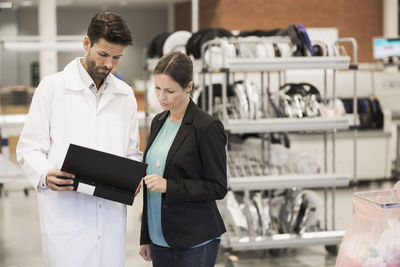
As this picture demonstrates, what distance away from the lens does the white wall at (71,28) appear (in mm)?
20266

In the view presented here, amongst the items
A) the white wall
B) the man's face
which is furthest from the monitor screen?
the white wall

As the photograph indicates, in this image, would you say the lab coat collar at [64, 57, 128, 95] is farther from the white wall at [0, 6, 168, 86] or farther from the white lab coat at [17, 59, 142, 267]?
the white wall at [0, 6, 168, 86]

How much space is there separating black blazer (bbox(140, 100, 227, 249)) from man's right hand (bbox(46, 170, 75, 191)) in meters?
0.37

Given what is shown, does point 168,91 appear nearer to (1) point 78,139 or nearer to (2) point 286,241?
(1) point 78,139

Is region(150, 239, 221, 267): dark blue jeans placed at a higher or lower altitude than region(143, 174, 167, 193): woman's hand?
lower

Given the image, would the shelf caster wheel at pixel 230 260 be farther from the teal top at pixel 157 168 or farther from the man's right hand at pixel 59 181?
the man's right hand at pixel 59 181

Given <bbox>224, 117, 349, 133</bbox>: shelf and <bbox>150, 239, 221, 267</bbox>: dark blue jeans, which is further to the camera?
<bbox>224, 117, 349, 133</bbox>: shelf

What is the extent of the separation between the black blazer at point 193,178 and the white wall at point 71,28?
18141 millimetres

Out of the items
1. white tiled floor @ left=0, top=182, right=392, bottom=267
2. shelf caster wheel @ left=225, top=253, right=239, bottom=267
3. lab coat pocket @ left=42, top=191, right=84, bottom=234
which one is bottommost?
white tiled floor @ left=0, top=182, right=392, bottom=267

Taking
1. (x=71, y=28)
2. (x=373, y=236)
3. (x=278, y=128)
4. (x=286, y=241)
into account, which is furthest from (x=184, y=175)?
(x=71, y=28)

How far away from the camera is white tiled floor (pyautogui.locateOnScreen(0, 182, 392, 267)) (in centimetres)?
586

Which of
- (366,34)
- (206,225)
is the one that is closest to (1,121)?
(206,225)

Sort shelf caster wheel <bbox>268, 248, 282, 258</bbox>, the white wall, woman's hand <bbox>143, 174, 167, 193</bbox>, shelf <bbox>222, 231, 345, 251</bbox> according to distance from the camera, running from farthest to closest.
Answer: the white wall, shelf caster wheel <bbox>268, 248, 282, 258</bbox>, shelf <bbox>222, 231, 345, 251</bbox>, woman's hand <bbox>143, 174, 167, 193</bbox>

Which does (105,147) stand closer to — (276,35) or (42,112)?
(42,112)
